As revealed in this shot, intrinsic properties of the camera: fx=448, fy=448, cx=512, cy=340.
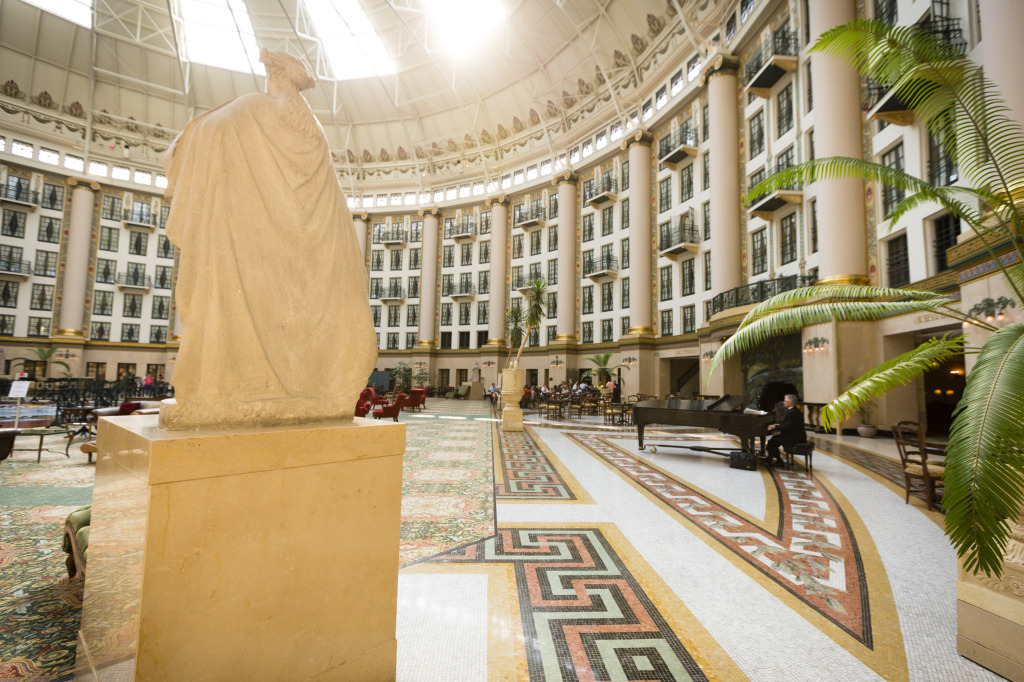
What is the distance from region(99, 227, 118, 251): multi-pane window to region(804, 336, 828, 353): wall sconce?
1398 inches

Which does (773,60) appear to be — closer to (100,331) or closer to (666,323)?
(666,323)

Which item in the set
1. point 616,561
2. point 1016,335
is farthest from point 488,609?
point 1016,335

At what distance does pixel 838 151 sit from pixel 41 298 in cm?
3688

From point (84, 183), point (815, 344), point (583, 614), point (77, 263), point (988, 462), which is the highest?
point (84, 183)

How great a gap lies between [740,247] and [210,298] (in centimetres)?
1717

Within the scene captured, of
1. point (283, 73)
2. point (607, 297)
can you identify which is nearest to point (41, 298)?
point (607, 297)

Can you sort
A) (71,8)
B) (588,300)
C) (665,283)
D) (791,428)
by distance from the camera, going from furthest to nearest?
(588,300)
(71,8)
(665,283)
(791,428)

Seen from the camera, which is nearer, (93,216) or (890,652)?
(890,652)

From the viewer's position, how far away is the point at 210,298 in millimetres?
1406

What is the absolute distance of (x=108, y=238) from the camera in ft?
87.9

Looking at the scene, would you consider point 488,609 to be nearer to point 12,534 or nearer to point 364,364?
point 364,364

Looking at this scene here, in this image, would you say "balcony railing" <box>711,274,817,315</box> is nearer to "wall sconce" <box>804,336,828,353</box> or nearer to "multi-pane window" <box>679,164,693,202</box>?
"wall sconce" <box>804,336,828,353</box>

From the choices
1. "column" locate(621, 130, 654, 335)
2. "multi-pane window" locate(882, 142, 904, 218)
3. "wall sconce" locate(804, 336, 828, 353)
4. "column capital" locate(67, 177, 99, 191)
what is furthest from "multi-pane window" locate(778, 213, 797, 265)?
"column capital" locate(67, 177, 99, 191)

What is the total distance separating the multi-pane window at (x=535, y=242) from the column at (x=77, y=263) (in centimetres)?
2560
